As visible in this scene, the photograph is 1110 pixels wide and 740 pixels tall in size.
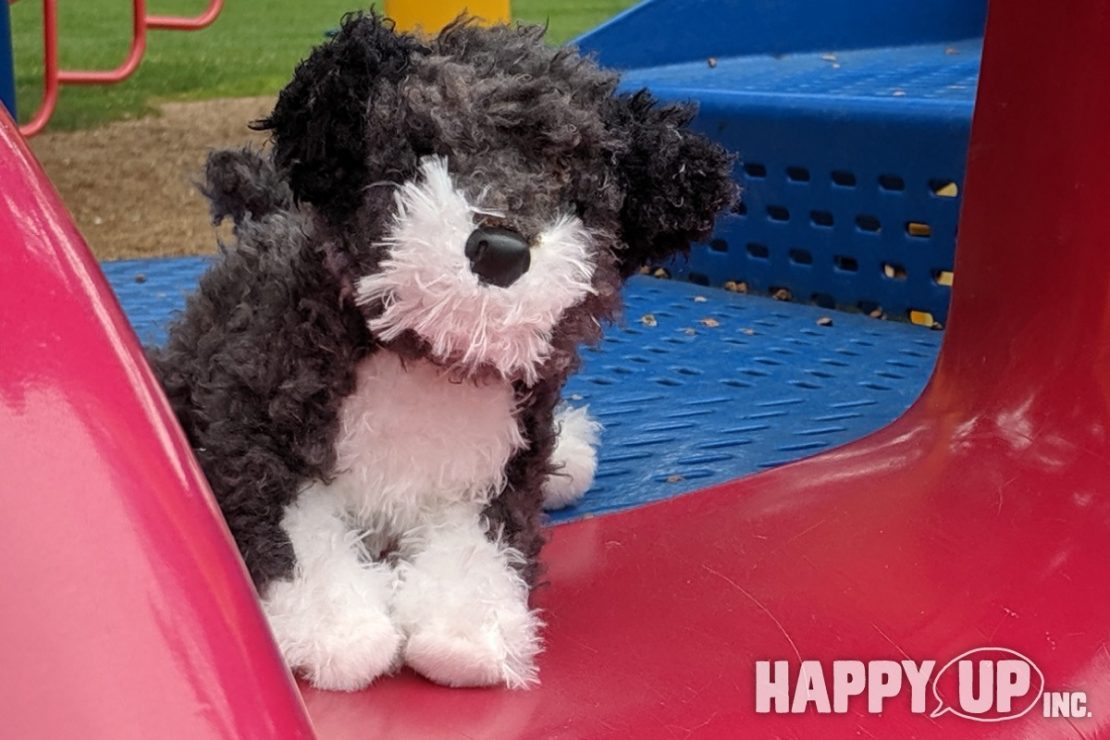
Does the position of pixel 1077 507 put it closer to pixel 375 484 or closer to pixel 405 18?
pixel 375 484

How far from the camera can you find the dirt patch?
11.0ft

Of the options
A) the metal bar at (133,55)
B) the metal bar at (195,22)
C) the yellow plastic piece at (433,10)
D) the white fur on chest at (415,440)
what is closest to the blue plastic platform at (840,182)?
the yellow plastic piece at (433,10)

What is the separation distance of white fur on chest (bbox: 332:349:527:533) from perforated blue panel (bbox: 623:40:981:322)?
29.1 inches

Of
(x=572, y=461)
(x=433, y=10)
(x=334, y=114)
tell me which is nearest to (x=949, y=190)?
(x=433, y=10)

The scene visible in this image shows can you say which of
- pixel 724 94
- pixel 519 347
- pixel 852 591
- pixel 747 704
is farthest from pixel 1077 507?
pixel 724 94

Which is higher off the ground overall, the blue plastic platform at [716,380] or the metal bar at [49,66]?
the metal bar at [49,66]

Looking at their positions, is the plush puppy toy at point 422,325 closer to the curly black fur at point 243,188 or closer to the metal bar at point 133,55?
the curly black fur at point 243,188

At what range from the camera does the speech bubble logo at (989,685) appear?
68 cm

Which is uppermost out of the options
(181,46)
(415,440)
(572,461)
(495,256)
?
(495,256)

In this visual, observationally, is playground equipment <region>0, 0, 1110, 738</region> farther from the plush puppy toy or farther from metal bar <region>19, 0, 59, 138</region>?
metal bar <region>19, 0, 59, 138</region>

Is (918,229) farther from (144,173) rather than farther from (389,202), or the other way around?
(144,173)

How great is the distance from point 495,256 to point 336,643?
21 cm

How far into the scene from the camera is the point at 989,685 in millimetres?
Answer: 698

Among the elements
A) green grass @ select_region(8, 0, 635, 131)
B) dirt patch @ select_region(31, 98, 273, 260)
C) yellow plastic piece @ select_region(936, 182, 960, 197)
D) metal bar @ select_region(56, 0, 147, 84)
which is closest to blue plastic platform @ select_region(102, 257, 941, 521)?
yellow plastic piece @ select_region(936, 182, 960, 197)
